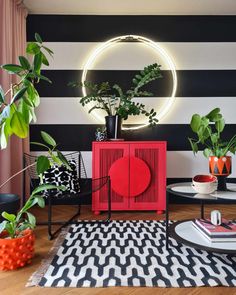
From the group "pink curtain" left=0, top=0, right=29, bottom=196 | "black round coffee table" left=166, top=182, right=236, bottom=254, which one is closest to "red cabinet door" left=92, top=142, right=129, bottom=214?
"pink curtain" left=0, top=0, right=29, bottom=196

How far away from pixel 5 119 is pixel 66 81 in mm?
1987

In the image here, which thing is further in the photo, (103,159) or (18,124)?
(103,159)

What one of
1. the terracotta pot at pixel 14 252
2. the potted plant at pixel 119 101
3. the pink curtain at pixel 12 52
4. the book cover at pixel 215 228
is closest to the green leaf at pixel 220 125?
the book cover at pixel 215 228

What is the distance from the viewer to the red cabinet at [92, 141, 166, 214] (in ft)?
10.2

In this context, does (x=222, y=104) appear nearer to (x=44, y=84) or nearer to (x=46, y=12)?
(x=44, y=84)

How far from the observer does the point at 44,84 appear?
3.53 m

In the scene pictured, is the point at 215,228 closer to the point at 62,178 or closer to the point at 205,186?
the point at 205,186

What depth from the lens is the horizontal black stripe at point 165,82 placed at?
3.54 meters

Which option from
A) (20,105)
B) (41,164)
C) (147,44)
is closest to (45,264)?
(41,164)

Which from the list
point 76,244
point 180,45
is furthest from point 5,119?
point 180,45

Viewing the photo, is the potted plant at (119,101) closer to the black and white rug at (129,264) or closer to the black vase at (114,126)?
the black vase at (114,126)

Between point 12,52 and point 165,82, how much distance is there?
1776 mm

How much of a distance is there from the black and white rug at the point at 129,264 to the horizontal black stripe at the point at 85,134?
1334mm

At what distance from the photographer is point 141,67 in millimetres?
3539
